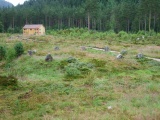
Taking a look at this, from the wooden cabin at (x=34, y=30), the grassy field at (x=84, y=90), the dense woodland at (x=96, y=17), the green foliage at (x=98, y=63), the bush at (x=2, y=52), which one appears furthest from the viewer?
the wooden cabin at (x=34, y=30)

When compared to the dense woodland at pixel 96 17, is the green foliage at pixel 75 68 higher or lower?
lower

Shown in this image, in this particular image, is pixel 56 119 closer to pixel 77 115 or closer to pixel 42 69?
pixel 77 115

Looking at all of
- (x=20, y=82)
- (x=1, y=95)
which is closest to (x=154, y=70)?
(x=20, y=82)

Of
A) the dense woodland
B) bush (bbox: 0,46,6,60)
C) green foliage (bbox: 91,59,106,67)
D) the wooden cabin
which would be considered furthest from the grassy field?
the wooden cabin

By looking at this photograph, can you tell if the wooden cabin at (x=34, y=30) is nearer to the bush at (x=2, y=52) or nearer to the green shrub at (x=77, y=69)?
the bush at (x=2, y=52)

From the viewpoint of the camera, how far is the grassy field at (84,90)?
14500mm

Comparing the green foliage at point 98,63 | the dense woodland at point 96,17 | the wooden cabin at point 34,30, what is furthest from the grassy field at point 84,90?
the wooden cabin at point 34,30

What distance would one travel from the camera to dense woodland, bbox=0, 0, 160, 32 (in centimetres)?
8460

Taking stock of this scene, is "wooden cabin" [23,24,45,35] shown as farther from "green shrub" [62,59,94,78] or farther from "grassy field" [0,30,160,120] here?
"green shrub" [62,59,94,78]

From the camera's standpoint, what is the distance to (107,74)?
84.1 ft

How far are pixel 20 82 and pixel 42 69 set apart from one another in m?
5.85

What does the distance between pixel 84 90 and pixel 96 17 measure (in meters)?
82.5

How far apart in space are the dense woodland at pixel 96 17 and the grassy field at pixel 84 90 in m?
53.3

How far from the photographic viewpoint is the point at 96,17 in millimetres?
99750
